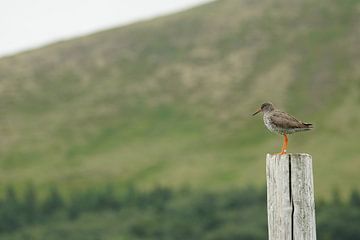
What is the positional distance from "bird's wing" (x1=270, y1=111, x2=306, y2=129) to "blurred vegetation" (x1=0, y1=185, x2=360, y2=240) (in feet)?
241

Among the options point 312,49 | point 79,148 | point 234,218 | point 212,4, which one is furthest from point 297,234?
point 212,4

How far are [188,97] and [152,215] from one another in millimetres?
44241

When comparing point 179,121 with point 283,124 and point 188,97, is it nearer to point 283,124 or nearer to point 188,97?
point 188,97

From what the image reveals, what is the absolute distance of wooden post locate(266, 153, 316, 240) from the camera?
7004 millimetres

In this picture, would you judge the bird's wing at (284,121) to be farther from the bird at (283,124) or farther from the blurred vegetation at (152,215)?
the blurred vegetation at (152,215)

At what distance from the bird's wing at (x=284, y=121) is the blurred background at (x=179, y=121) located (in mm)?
76115

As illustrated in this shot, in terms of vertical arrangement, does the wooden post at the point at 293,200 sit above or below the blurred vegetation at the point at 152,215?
below

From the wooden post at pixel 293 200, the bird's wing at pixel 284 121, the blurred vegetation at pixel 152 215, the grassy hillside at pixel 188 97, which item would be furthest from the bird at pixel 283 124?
the grassy hillside at pixel 188 97

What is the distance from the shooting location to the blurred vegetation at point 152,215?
290ft

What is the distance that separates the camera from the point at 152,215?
103125mm

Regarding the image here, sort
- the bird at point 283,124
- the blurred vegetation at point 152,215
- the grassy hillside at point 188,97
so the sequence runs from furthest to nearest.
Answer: the grassy hillside at point 188,97 → the blurred vegetation at point 152,215 → the bird at point 283,124

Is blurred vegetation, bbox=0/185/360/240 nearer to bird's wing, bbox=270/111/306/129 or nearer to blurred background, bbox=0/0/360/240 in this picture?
blurred background, bbox=0/0/360/240

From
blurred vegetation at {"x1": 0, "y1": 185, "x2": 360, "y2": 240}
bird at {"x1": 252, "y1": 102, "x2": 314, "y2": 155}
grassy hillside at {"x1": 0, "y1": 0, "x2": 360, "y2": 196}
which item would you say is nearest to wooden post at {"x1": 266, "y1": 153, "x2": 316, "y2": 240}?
bird at {"x1": 252, "y1": 102, "x2": 314, "y2": 155}

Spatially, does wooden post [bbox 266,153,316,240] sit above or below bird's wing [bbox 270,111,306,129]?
below
